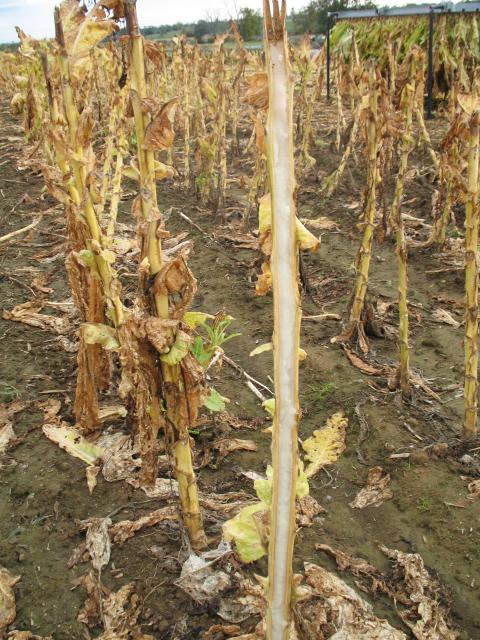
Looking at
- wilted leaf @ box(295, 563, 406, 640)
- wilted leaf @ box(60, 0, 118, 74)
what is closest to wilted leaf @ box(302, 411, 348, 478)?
wilted leaf @ box(295, 563, 406, 640)

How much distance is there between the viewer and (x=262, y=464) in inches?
96.7

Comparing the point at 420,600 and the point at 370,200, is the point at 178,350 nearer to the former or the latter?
the point at 420,600

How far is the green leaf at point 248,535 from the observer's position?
4.05ft

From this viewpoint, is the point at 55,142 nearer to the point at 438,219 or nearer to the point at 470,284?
the point at 470,284

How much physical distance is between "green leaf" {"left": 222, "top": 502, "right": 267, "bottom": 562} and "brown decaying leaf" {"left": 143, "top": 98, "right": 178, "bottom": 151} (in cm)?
88

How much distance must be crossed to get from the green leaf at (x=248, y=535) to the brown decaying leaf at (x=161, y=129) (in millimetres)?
878

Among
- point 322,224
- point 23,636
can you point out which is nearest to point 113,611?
point 23,636

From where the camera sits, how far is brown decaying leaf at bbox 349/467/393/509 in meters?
2.30

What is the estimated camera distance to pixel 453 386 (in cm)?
304

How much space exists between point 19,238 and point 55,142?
3.66 m

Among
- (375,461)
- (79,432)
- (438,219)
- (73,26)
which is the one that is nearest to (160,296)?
(73,26)

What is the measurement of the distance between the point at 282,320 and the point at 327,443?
69.8 inches

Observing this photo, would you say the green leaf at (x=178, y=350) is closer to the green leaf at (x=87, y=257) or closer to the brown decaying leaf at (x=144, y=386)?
the brown decaying leaf at (x=144, y=386)

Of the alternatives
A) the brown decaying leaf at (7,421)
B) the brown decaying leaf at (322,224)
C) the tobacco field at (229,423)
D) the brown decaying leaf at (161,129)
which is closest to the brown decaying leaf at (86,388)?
the tobacco field at (229,423)
